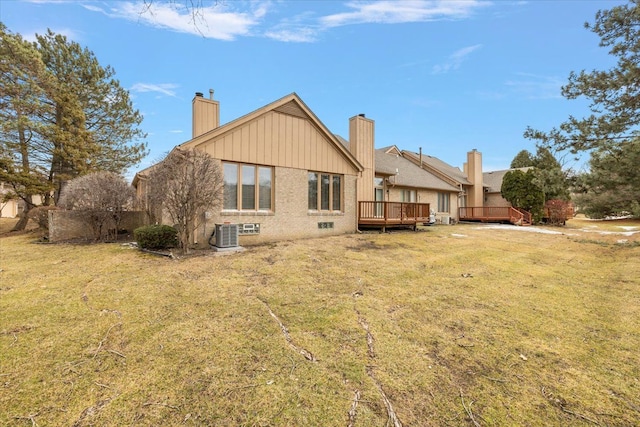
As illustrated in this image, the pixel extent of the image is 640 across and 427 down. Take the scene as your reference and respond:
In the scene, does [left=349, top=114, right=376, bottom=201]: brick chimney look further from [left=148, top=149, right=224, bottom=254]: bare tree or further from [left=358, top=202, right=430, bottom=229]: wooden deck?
[left=148, top=149, right=224, bottom=254]: bare tree

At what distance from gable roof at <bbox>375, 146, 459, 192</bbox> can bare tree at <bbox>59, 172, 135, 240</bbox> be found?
40.7 ft

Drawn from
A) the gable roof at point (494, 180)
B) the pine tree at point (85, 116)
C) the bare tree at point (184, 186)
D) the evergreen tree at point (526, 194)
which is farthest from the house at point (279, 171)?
the gable roof at point (494, 180)

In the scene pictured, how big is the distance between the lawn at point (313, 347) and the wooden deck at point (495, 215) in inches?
639

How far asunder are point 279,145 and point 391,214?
21.9ft

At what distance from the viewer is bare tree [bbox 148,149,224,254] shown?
26.8 feet

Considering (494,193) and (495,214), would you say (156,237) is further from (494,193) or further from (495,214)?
(494,193)

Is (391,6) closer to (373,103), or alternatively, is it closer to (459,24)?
(459,24)

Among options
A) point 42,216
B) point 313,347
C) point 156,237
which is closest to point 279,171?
point 156,237

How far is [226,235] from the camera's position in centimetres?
894

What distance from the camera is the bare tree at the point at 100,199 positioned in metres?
10.4

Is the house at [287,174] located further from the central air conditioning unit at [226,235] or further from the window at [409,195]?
the window at [409,195]

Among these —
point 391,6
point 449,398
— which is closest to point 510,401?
point 449,398

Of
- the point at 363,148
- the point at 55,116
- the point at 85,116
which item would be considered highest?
the point at 85,116

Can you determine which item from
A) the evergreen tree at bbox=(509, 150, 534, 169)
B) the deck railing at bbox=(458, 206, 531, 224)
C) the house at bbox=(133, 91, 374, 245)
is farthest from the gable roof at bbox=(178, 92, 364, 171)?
the evergreen tree at bbox=(509, 150, 534, 169)
